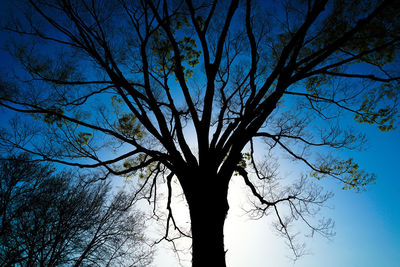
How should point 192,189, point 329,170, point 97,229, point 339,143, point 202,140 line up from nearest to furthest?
point 192,189, point 202,140, point 339,143, point 329,170, point 97,229

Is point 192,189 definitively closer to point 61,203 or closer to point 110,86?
point 110,86

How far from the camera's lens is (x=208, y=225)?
10.8 feet

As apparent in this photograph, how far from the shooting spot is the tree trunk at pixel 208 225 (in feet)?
10.1

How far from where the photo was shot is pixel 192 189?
378 cm

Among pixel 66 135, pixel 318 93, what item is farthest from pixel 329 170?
pixel 66 135

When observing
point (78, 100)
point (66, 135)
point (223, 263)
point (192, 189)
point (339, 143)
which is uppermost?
point (78, 100)

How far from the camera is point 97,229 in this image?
10.6 m

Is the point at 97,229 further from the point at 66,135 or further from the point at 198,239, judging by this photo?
the point at 198,239

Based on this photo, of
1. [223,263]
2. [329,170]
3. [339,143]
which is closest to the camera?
[223,263]

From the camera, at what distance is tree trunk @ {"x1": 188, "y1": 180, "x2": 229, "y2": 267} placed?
307 centimetres

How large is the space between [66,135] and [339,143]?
21.2 ft

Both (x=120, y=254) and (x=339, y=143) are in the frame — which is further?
(x=120, y=254)

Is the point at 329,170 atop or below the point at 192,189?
atop

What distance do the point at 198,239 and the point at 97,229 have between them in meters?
9.95
